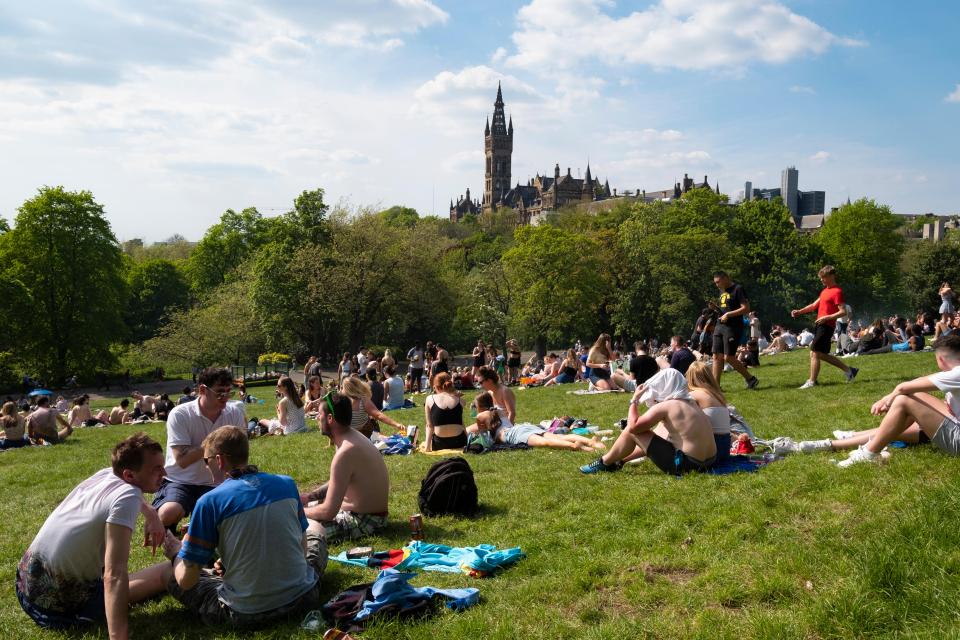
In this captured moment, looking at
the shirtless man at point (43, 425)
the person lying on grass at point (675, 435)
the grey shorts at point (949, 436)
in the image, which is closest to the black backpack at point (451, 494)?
the person lying on grass at point (675, 435)

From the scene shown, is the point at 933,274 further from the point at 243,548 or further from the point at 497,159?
the point at 497,159

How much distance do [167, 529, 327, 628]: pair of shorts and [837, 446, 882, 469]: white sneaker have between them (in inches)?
188

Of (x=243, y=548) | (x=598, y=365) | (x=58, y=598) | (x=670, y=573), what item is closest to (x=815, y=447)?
(x=670, y=573)

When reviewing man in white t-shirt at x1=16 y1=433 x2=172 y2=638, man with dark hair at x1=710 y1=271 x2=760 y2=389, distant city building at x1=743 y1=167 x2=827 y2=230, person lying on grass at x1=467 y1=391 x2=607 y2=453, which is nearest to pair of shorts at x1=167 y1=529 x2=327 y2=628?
man in white t-shirt at x1=16 y1=433 x2=172 y2=638

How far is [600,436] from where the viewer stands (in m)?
10.7

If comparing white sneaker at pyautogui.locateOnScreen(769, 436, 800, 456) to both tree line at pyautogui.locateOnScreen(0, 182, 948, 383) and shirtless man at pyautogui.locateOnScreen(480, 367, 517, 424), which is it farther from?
tree line at pyautogui.locateOnScreen(0, 182, 948, 383)

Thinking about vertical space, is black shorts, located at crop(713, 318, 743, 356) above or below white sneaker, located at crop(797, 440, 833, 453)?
above

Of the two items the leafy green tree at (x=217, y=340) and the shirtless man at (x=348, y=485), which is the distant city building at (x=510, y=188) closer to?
the leafy green tree at (x=217, y=340)

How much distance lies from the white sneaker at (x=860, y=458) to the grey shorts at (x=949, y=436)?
0.51 meters

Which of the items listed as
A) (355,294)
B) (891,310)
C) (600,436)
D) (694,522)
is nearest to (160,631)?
(694,522)

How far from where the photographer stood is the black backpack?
6746mm

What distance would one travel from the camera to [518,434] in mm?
10273

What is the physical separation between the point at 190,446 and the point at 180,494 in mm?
448

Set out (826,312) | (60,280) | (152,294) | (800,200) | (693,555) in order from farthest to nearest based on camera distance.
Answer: (800,200) → (152,294) → (60,280) → (826,312) → (693,555)
